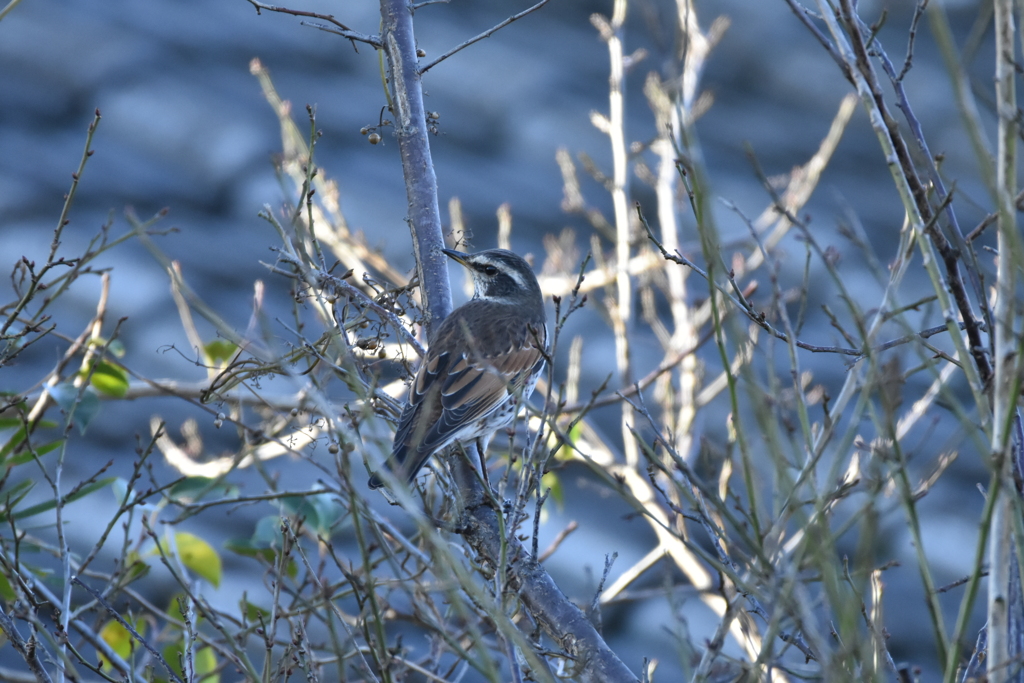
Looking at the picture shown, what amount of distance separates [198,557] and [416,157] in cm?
224

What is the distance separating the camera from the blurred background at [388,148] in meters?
7.11

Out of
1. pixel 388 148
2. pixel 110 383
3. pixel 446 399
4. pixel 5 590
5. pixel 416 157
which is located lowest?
pixel 5 590

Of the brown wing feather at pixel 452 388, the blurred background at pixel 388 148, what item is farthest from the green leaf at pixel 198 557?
the blurred background at pixel 388 148

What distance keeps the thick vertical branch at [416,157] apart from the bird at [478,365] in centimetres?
15

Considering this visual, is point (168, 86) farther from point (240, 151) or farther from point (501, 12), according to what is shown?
point (501, 12)

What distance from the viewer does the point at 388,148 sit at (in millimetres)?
8727

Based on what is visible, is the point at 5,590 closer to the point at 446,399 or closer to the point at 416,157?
the point at 446,399

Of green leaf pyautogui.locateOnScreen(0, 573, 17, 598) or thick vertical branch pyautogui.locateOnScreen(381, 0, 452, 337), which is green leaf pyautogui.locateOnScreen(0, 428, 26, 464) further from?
thick vertical branch pyautogui.locateOnScreen(381, 0, 452, 337)

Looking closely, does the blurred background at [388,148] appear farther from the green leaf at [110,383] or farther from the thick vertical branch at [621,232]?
the green leaf at [110,383]

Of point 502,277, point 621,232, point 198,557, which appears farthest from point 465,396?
point 621,232

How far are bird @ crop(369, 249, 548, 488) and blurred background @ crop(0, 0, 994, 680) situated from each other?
1.33 m

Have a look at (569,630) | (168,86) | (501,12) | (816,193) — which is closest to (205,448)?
(168,86)

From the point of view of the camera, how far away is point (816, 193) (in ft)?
30.5

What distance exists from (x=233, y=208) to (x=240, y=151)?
650 mm
